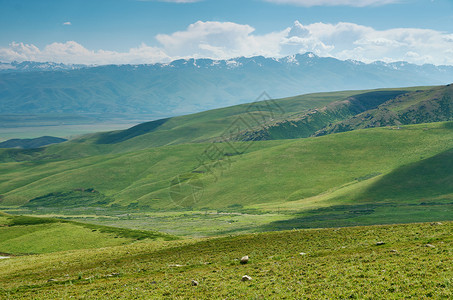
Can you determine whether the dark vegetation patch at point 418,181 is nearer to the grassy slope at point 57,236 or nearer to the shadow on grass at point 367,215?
the shadow on grass at point 367,215

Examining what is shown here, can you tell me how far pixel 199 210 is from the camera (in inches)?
6275

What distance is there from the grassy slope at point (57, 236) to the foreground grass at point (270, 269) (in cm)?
2686

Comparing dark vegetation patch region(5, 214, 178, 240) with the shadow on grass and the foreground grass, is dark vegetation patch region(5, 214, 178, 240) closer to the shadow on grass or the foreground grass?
the shadow on grass

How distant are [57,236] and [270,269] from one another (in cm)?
7061

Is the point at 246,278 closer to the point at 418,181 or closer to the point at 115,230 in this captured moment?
the point at 115,230

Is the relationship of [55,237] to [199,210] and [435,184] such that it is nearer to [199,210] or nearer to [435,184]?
[199,210]

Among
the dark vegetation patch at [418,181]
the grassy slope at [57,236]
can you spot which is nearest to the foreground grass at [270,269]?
the grassy slope at [57,236]

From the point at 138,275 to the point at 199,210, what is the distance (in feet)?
400

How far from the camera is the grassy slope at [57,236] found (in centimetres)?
8050

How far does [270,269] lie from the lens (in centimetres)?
3391

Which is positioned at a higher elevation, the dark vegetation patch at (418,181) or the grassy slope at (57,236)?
the grassy slope at (57,236)

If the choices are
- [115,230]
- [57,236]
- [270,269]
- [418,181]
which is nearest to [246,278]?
[270,269]

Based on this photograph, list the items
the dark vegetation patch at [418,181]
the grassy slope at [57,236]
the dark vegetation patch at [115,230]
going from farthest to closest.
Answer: the dark vegetation patch at [418,181] → the dark vegetation patch at [115,230] → the grassy slope at [57,236]

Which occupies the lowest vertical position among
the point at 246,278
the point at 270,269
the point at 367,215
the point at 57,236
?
the point at 367,215
